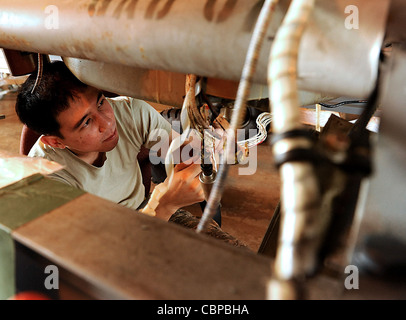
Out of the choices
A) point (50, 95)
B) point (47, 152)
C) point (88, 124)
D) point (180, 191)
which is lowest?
point (180, 191)

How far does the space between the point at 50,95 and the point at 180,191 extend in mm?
596

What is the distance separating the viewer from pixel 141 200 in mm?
1633

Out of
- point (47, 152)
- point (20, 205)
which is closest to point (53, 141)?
point (47, 152)

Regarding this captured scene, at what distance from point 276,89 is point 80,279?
0.31 meters

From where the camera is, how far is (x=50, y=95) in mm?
1114

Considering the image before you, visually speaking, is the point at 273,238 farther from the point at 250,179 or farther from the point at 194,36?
the point at 250,179

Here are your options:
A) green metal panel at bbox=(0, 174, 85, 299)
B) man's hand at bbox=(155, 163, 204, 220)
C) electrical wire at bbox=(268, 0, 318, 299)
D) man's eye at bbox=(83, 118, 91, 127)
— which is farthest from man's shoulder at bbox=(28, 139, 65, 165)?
electrical wire at bbox=(268, 0, 318, 299)

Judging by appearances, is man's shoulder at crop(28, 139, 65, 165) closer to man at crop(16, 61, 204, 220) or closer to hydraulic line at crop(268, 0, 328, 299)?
man at crop(16, 61, 204, 220)

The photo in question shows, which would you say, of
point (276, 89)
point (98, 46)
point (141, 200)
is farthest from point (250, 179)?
point (276, 89)

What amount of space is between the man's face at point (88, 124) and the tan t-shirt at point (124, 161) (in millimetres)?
94

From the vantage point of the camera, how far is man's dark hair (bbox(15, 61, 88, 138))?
3.66 feet

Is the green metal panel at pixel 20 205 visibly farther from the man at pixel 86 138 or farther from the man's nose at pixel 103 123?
the man's nose at pixel 103 123

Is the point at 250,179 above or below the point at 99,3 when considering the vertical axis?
below

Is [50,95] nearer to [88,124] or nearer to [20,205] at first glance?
[88,124]
